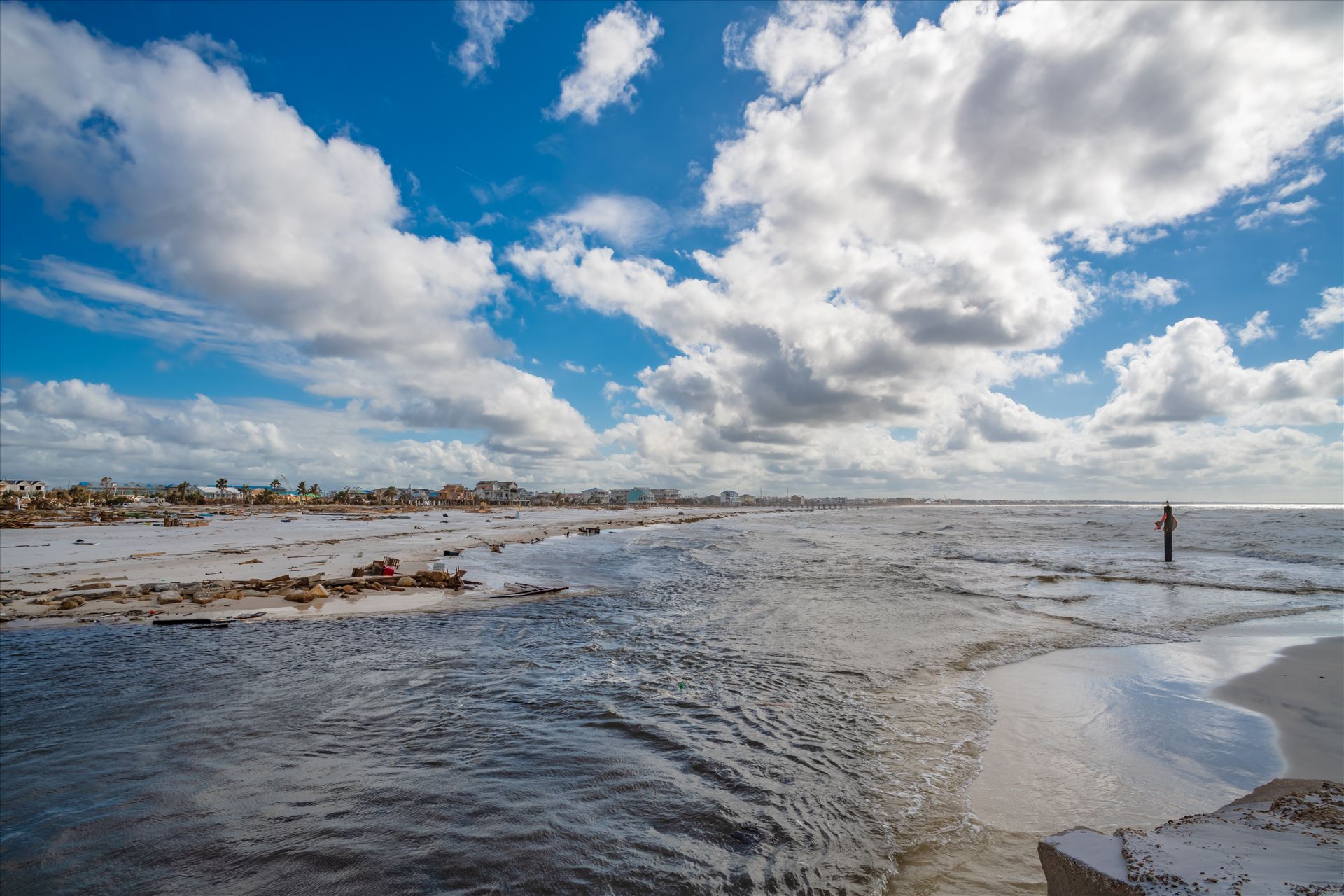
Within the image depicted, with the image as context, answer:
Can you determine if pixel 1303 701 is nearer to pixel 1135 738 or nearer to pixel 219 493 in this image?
pixel 1135 738

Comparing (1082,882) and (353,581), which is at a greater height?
(1082,882)

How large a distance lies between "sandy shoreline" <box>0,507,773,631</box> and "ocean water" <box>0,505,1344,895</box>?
2020 millimetres

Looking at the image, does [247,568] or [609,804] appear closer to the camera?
[609,804]

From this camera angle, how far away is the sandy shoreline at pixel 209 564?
14.1 m

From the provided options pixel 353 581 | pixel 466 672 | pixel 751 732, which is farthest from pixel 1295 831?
pixel 353 581

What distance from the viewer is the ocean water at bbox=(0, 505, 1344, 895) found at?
4340 mm

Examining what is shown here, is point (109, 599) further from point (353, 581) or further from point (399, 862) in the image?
point (399, 862)

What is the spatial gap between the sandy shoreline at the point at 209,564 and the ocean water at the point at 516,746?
2.02 meters

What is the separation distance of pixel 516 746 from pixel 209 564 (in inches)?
930

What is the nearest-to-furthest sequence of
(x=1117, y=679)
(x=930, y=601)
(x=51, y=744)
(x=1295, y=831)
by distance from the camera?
(x=1295, y=831) → (x=51, y=744) → (x=1117, y=679) → (x=930, y=601)

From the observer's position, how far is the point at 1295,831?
11.5 ft

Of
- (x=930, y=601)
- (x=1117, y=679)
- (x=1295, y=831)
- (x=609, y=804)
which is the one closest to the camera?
(x=1295, y=831)

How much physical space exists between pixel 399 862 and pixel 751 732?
13.6 ft

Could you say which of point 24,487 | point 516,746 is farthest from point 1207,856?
point 24,487
